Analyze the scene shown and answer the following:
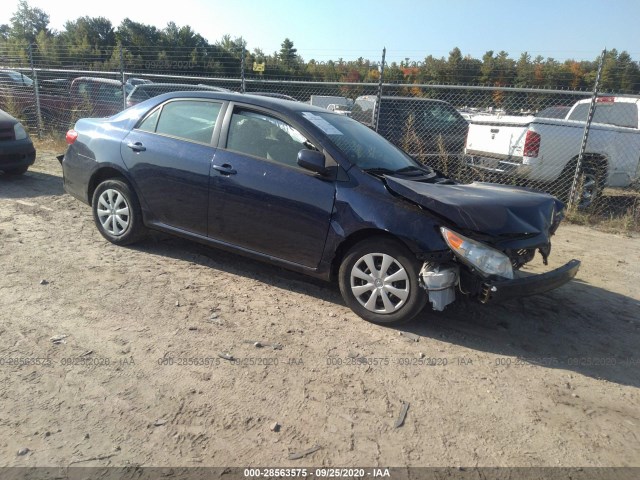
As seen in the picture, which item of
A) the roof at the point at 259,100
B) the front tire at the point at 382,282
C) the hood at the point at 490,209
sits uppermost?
the roof at the point at 259,100

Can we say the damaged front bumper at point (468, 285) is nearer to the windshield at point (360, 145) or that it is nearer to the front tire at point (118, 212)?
the windshield at point (360, 145)

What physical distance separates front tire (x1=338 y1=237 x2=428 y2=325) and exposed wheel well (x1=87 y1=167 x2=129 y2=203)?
2.65m

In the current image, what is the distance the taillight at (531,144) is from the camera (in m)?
7.83

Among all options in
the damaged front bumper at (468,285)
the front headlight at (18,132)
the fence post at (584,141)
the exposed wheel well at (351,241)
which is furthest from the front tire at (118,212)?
the fence post at (584,141)

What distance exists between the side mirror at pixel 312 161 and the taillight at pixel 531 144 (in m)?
5.26

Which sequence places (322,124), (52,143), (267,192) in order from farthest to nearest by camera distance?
(52,143) → (322,124) → (267,192)

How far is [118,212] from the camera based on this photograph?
5.04m

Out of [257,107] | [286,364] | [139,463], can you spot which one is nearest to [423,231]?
[286,364]

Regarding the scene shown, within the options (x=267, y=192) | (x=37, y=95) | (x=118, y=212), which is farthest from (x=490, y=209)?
(x=37, y=95)

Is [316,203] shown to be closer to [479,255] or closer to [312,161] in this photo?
[312,161]

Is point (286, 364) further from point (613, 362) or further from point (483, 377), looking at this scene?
point (613, 362)

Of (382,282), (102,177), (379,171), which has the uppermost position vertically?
(379,171)

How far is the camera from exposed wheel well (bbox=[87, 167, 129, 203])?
5008 mm

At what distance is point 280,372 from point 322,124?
2228 millimetres
